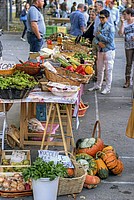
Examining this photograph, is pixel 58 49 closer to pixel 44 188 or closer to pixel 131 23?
pixel 131 23

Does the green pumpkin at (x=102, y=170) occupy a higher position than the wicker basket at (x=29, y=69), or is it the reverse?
the wicker basket at (x=29, y=69)

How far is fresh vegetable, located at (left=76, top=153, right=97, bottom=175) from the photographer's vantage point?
562cm

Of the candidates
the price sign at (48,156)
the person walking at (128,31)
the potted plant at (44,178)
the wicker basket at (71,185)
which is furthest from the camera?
the person walking at (128,31)

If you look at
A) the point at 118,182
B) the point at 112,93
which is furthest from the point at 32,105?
the point at 112,93

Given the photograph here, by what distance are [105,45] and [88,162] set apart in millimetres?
4606

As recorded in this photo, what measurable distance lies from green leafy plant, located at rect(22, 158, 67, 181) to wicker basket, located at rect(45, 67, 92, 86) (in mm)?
1509

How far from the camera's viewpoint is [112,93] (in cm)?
1073

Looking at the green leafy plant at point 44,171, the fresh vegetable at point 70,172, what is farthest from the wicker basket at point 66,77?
the green leafy plant at point 44,171

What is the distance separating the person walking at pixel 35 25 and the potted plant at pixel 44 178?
5212mm

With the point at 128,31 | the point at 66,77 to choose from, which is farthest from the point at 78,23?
the point at 66,77

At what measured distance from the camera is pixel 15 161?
18.9 feet

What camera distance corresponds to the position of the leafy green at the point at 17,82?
18.3 feet

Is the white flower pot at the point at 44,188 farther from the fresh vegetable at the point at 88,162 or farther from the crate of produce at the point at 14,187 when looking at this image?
the fresh vegetable at the point at 88,162

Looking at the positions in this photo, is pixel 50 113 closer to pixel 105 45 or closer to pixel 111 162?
pixel 111 162
